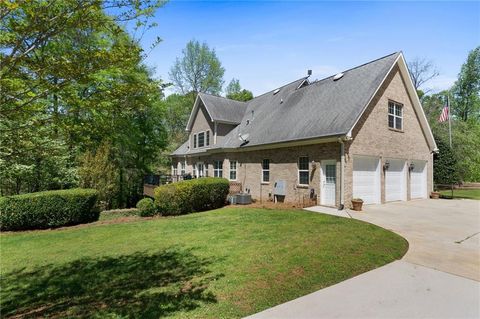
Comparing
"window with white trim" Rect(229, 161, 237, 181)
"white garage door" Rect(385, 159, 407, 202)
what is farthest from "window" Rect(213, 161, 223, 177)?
"white garage door" Rect(385, 159, 407, 202)

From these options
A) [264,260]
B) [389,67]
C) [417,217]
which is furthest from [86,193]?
[389,67]

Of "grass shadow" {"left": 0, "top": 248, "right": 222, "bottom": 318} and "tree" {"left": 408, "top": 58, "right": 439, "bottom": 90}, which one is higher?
"tree" {"left": 408, "top": 58, "right": 439, "bottom": 90}

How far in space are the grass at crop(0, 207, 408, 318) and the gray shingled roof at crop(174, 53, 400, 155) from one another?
5.52m

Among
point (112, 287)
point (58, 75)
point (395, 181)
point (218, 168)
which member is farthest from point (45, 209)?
point (395, 181)

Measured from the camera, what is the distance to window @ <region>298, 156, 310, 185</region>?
14.2 metres

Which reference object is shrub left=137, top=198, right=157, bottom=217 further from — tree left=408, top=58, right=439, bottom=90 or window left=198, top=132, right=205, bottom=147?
tree left=408, top=58, right=439, bottom=90

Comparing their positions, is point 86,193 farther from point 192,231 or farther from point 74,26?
point 74,26

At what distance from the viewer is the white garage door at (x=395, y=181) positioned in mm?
14695

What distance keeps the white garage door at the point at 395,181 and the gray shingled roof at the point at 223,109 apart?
12.5 metres

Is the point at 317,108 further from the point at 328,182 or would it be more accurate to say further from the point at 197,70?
the point at 197,70

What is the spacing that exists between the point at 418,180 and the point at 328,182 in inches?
317

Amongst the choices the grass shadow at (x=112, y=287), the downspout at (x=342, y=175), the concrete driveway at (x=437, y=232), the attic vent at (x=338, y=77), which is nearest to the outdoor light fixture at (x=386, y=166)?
the concrete driveway at (x=437, y=232)

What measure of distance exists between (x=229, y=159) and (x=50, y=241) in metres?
13.0

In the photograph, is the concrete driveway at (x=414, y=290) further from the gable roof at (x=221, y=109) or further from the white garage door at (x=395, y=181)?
the gable roof at (x=221, y=109)
